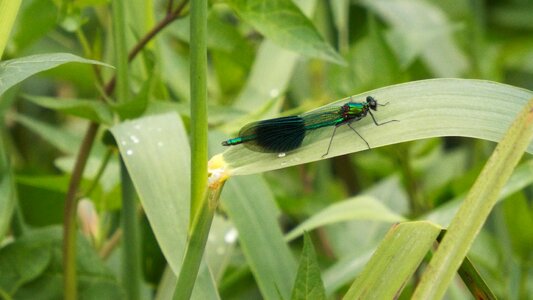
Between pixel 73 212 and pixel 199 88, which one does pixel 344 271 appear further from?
pixel 199 88

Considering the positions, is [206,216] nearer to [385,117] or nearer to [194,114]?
[194,114]

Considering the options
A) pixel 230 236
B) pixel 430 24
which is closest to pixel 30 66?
pixel 230 236

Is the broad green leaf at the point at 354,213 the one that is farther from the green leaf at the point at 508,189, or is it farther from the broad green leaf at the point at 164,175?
the broad green leaf at the point at 164,175

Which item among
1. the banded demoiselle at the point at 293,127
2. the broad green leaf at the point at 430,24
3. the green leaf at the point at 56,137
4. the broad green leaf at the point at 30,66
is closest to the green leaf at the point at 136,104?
the banded demoiselle at the point at 293,127

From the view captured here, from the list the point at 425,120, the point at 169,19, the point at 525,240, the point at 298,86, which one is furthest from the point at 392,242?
the point at 298,86

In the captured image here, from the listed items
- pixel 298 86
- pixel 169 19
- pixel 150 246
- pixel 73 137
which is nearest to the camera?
pixel 169 19

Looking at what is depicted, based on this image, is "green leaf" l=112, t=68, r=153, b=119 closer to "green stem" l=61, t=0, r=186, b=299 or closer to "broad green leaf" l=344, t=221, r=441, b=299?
"green stem" l=61, t=0, r=186, b=299
